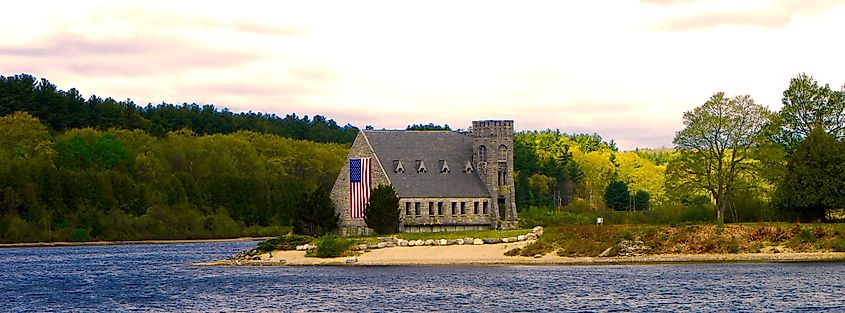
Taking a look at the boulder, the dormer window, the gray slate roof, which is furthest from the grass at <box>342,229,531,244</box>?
Answer: the dormer window

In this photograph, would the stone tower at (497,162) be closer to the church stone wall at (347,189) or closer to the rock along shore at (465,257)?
the church stone wall at (347,189)

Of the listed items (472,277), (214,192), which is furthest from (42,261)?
(214,192)

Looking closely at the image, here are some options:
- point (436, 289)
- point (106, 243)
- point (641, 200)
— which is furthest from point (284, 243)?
point (641, 200)

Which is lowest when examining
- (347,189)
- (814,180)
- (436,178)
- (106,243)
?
(106,243)

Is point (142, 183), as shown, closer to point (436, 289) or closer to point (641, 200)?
point (641, 200)

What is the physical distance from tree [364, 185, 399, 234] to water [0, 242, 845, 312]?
1375 centimetres

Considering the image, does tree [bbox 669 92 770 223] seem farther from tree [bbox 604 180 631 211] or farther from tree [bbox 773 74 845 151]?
tree [bbox 604 180 631 211]

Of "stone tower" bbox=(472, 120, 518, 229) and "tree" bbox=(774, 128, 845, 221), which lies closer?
"tree" bbox=(774, 128, 845, 221)

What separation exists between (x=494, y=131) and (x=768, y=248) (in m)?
32.0

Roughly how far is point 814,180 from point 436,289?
27.6 metres

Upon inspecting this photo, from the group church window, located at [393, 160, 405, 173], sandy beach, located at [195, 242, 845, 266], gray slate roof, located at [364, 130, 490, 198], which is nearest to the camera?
sandy beach, located at [195, 242, 845, 266]

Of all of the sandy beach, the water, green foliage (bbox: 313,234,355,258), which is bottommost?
the water

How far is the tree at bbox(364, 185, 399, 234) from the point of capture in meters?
87.4

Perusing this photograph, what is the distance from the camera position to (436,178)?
96.0 meters
